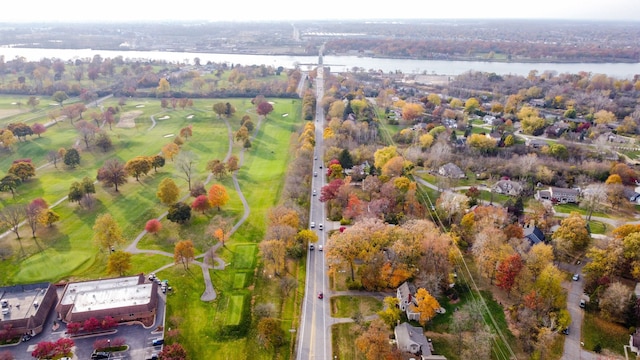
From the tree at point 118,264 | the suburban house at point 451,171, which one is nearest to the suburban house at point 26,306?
the tree at point 118,264

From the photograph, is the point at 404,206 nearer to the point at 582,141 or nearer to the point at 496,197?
the point at 496,197

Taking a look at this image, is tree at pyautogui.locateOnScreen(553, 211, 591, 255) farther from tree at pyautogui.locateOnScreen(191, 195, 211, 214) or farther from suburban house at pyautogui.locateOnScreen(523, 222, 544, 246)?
tree at pyautogui.locateOnScreen(191, 195, 211, 214)

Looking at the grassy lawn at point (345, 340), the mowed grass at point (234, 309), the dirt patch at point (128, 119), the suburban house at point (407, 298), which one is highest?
the dirt patch at point (128, 119)

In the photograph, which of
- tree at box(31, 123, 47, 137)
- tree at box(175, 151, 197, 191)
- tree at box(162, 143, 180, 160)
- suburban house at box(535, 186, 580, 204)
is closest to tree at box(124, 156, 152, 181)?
tree at box(175, 151, 197, 191)

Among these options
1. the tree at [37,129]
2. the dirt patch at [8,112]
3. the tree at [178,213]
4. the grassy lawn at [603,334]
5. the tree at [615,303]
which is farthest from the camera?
the dirt patch at [8,112]

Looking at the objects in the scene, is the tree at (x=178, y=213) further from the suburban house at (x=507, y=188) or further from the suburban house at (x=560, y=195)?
the suburban house at (x=560, y=195)

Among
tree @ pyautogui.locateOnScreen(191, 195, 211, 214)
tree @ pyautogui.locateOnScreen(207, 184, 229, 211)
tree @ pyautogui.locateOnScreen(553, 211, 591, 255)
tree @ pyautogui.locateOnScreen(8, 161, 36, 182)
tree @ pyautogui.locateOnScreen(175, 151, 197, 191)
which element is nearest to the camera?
tree @ pyautogui.locateOnScreen(553, 211, 591, 255)

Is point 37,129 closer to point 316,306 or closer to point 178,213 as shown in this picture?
point 178,213
